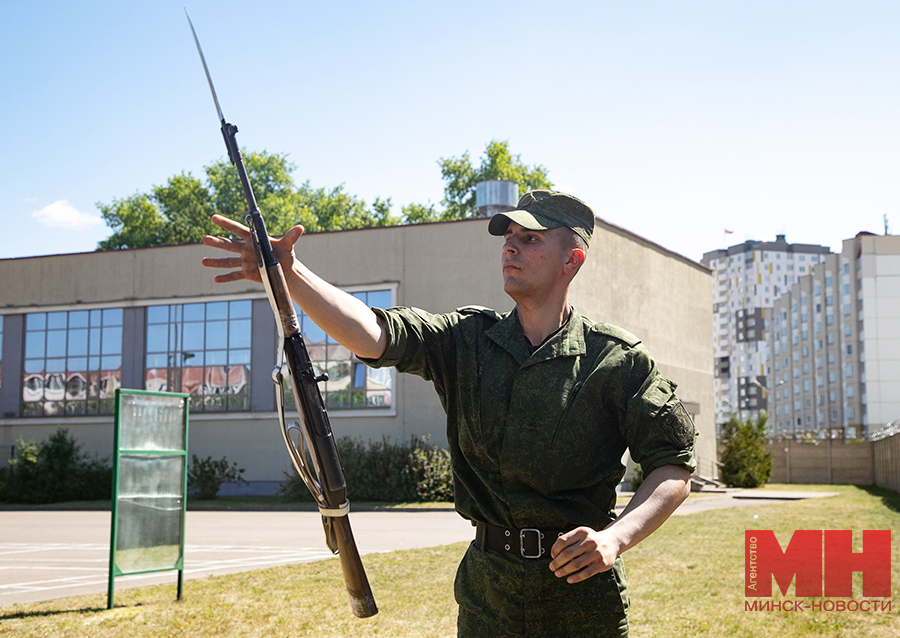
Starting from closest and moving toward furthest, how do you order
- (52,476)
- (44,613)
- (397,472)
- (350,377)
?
(44,613) → (397,472) → (350,377) → (52,476)

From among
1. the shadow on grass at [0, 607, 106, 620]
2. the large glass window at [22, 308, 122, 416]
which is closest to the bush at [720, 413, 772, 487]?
the large glass window at [22, 308, 122, 416]

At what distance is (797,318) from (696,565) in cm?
13683

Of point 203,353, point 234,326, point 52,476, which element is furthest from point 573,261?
point 52,476

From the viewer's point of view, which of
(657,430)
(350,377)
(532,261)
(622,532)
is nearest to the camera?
(622,532)

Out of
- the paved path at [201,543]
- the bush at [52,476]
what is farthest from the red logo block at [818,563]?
the bush at [52,476]

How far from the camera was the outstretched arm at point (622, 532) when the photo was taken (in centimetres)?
285

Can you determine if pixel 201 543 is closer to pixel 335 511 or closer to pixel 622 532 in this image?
pixel 335 511

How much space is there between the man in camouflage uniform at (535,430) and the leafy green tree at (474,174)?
59169mm

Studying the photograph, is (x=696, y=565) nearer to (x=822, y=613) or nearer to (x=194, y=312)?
(x=822, y=613)

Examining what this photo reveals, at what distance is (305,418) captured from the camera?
313 centimetres

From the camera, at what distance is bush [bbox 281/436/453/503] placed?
27469 millimetres

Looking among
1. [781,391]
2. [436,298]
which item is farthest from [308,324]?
[781,391]

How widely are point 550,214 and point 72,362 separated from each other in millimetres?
34224

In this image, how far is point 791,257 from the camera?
632 ft
